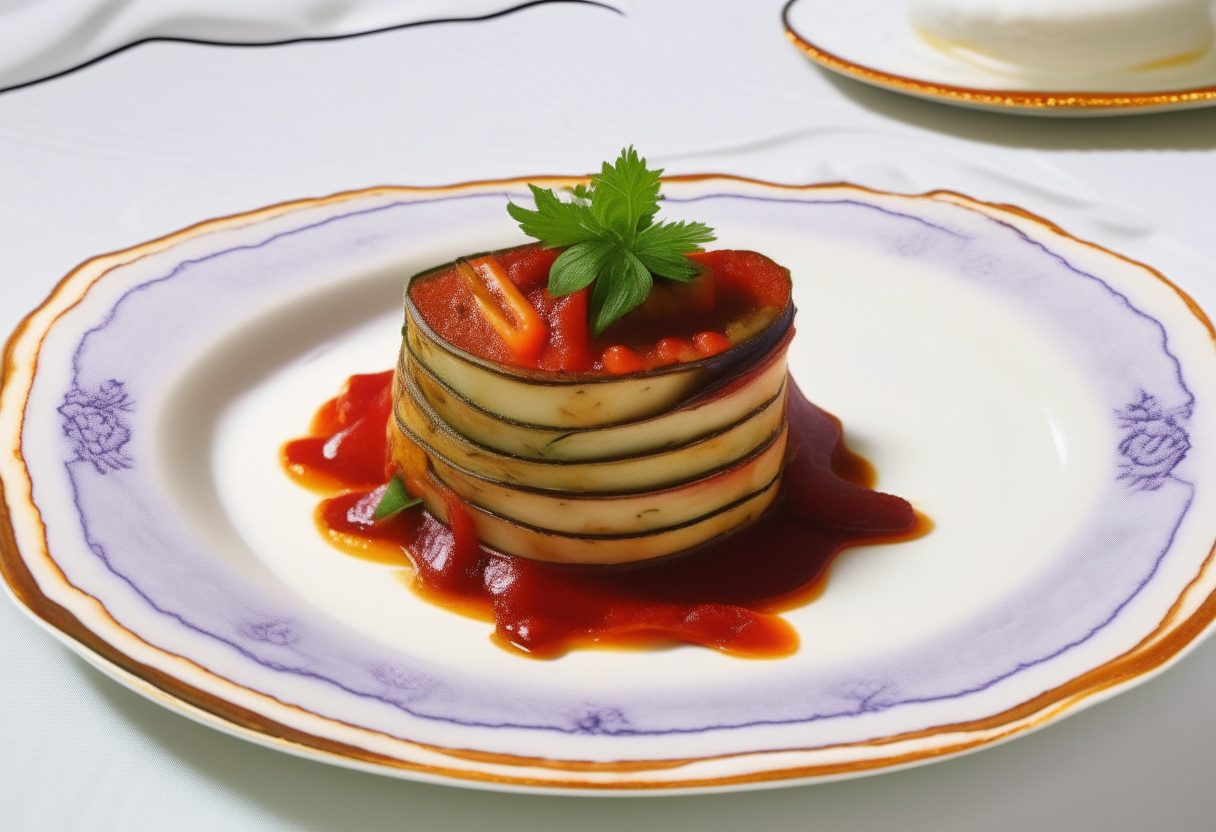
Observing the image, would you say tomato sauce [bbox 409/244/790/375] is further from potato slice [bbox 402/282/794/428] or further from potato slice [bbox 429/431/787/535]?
potato slice [bbox 429/431/787/535]

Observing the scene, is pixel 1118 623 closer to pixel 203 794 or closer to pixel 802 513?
pixel 802 513

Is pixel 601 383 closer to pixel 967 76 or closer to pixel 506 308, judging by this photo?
pixel 506 308

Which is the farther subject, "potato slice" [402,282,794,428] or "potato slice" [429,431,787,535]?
"potato slice" [429,431,787,535]

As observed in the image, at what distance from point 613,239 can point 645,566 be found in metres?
0.78

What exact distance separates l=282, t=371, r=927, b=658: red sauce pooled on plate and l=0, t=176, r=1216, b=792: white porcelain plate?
6 cm

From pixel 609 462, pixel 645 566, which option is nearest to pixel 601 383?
pixel 609 462

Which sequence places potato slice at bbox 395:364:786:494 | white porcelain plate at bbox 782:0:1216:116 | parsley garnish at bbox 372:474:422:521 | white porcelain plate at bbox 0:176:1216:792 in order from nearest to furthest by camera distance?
white porcelain plate at bbox 0:176:1216:792 → potato slice at bbox 395:364:786:494 → parsley garnish at bbox 372:474:422:521 → white porcelain plate at bbox 782:0:1216:116

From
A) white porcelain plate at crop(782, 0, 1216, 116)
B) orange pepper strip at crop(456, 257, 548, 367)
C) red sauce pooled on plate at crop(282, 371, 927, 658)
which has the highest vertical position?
white porcelain plate at crop(782, 0, 1216, 116)

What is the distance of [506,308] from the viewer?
2.91m

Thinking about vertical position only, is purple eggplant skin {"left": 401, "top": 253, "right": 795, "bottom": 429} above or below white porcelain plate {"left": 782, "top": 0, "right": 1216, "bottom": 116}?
below

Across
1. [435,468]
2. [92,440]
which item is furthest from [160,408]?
[435,468]

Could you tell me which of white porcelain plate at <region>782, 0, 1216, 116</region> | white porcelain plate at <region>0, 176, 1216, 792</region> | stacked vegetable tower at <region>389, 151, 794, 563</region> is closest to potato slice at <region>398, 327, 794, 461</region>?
stacked vegetable tower at <region>389, 151, 794, 563</region>

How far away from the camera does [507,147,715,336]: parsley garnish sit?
9.28ft

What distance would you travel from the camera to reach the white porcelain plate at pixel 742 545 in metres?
2.33
